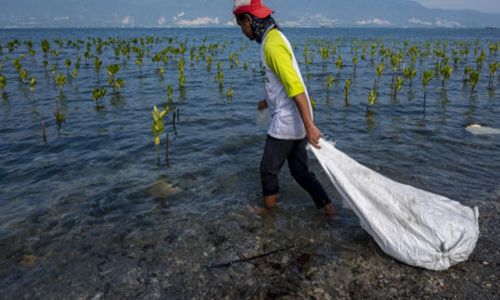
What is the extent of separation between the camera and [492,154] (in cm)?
734

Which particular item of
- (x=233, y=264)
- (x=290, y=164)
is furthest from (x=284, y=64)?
(x=233, y=264)

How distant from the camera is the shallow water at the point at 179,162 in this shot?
15.8 feet

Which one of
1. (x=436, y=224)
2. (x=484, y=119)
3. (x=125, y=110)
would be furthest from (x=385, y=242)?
(x=125, y=110)

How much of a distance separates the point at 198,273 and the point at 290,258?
1012 mm

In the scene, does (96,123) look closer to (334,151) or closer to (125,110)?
(125,110)

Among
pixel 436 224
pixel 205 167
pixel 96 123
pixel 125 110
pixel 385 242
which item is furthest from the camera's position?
pixel 125 110

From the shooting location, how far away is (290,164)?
4637 millimetres

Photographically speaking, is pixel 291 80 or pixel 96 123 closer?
pixel 291 80

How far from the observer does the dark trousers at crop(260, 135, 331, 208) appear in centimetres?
430

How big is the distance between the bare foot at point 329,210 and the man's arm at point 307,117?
1.30 metres

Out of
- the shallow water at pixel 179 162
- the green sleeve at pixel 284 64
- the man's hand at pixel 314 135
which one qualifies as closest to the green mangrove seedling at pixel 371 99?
the shallow water at pixel 179 162

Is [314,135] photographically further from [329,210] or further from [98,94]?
[98,94]

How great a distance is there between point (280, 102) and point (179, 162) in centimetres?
379

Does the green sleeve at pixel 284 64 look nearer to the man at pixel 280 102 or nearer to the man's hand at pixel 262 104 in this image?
the man at pixel 280 102
